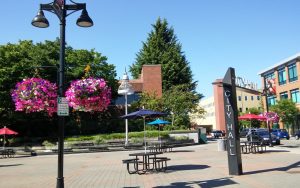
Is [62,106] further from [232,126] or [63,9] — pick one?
[232,126]

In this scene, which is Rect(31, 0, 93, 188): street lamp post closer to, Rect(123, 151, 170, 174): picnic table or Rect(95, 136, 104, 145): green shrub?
Rect(123, 151, 170, 174): picnic table

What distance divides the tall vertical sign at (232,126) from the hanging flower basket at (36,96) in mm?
6085

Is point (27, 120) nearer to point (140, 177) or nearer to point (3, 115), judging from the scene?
point (3, 115)

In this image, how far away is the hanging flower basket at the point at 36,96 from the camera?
11.0 metres

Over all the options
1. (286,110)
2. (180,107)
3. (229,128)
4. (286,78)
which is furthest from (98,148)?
(286,78)

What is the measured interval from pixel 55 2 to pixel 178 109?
115 feet

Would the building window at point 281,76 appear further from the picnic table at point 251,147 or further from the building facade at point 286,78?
the picnic table at point 251,147

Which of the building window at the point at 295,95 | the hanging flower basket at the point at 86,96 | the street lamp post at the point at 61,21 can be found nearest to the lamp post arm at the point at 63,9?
the street lamp post at the point at 61,21

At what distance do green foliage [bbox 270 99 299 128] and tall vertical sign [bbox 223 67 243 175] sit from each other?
47.1 meters

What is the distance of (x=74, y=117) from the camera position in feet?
139

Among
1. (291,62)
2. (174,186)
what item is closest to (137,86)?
(291,62)

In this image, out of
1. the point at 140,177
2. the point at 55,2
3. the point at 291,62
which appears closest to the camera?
the point at 55,2

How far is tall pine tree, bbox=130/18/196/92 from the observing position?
6078 centimetres

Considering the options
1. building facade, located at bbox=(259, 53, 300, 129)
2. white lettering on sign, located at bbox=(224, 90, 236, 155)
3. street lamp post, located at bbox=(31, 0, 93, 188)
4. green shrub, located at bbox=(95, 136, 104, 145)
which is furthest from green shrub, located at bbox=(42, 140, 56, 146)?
building facade, located at bbox=(259, 53, 300, 129)
